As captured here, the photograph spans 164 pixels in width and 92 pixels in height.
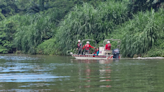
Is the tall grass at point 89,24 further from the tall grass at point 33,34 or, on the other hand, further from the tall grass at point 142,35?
the tall grass at point 142,35

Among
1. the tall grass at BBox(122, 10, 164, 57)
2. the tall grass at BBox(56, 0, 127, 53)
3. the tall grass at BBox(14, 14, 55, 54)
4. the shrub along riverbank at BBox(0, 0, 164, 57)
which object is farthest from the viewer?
the tall grass at BBox(14, 14, 55, 54)

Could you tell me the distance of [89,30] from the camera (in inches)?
1631

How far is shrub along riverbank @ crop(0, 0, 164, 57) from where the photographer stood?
3391cm

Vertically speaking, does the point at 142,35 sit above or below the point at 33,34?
below

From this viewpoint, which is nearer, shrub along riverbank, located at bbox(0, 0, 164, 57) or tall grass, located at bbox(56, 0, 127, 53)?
shrub along riverbank, located at bbox(0, 0, 164, 57)

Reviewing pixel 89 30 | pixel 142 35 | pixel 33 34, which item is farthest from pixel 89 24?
pixel 33 34

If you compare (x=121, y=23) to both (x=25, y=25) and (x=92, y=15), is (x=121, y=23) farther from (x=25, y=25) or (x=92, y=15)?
(x=25, y=25)

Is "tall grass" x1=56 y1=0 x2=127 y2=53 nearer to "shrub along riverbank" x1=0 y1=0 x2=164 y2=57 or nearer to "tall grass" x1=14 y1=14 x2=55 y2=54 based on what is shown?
Result: "shrub along riverbank" x1=0 y1=0 x2=164 y2=57

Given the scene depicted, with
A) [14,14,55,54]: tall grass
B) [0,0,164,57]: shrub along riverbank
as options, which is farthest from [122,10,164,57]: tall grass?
[14,14,55,54]: tall grass

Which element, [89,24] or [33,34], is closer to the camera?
[89,24]

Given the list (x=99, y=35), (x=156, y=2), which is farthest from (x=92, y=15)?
(x=156, y=2)

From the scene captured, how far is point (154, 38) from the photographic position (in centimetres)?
Answer: 3400

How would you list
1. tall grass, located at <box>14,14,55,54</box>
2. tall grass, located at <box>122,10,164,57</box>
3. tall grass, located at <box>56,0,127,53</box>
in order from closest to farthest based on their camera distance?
tall grass, located at <box>122,10,164,57</box>, tall grass, located at <box>56,0,127,53</box>, tall grass, located at <box>14,14,55,54</box>

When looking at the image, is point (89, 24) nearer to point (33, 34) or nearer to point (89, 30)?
point (89, 30)
